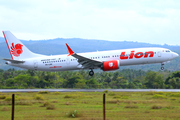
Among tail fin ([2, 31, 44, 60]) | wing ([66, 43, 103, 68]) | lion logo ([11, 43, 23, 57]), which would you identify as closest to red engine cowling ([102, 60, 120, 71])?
wing ([66, 43, 103, 68])

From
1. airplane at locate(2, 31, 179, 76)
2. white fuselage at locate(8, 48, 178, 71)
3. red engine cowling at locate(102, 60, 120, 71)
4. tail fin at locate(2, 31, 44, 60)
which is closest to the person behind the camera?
red engine cowling at locate(102, 60, 120, 71)

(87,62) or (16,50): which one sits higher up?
(16,50)

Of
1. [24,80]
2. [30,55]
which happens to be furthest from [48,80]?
[30,55]

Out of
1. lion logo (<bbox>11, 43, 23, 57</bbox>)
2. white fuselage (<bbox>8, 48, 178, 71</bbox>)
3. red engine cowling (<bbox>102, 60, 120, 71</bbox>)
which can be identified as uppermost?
Result: lion logo (<bbox>11, 43, 23, 57</bbox>)

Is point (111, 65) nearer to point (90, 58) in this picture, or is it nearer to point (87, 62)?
point (87, 62)

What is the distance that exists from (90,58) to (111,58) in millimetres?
3459

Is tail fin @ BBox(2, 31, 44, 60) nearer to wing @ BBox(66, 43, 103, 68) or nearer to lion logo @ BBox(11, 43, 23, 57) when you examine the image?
lion logo @ BBox(11, 43, 23, 57)

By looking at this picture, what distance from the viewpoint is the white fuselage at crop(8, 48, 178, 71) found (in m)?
40.5

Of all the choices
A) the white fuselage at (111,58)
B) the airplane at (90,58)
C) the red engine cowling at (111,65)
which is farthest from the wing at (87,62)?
the red engine cowling at (111,65)

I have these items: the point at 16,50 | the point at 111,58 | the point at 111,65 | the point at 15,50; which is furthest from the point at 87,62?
the point at 15,50

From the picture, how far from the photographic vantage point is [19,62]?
144 feet

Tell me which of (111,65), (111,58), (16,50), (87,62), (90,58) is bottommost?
(111,65)

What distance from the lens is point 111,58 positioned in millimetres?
41344

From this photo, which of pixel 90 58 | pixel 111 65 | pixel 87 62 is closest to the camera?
pixel 111 65
